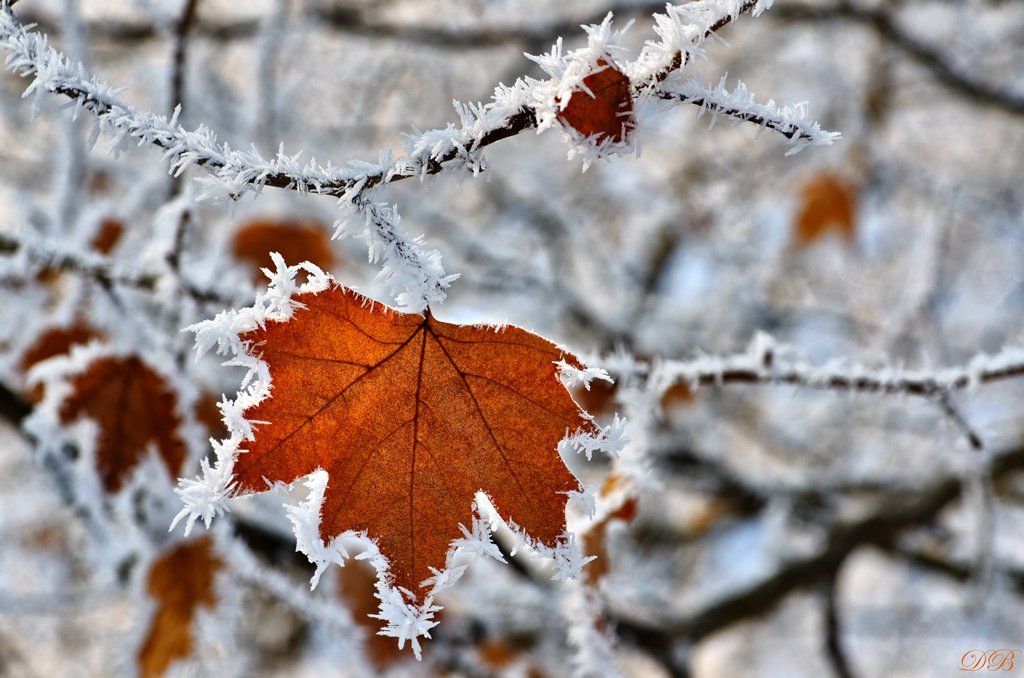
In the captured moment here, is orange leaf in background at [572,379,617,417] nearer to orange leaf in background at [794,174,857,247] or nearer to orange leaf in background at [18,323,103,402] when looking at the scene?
orange leaf in background at [18,323,103,402]

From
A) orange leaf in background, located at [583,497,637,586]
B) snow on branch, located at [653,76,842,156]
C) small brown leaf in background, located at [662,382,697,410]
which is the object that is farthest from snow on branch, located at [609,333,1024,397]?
small brown leaf in background, located at [662,382,697,410]

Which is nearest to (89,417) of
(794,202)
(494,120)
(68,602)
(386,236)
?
(386,236)

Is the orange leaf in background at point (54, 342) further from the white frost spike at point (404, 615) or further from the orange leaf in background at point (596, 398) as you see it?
the white frost spike at point (404, 615)

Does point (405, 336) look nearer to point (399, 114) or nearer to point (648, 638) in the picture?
point (648, 638)

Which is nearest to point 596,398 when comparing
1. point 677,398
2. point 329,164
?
point 677,398

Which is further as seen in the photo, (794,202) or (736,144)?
(736,144)

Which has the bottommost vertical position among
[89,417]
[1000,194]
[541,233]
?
[89,417]

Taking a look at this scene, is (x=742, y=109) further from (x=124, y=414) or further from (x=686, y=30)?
(x=124, y=414)
